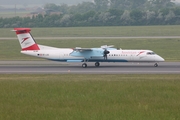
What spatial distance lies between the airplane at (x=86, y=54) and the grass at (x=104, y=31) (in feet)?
110

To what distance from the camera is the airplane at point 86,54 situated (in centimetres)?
4028

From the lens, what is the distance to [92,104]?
51.0 feet

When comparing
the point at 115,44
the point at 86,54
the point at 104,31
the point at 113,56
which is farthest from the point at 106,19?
the point at 113,56

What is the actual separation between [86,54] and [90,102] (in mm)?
25517

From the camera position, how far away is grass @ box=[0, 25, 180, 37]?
75.5 m

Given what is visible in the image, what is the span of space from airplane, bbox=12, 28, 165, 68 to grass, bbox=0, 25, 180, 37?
33.6 meters

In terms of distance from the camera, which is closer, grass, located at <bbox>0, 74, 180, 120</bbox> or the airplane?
grass, located at <bbox>0, 74, 180, 120</bbox>

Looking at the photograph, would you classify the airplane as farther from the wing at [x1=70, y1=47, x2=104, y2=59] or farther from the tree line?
the tree line

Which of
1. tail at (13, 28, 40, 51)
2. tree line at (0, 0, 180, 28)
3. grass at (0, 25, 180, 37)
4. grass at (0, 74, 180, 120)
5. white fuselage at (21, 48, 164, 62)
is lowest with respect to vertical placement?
grass at (0, 74, 180, 120)

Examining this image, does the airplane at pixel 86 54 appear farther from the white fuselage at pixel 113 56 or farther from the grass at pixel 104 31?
the grass at pixel 104 31

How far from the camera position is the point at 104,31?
79.8m

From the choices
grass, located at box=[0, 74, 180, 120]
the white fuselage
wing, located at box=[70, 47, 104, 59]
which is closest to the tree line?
the white fuselage

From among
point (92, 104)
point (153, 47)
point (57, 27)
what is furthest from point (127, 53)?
point (57, 27)

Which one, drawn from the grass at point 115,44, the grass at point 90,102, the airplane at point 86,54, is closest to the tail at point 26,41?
the airplane at point 86,54
